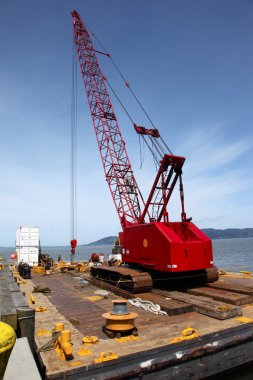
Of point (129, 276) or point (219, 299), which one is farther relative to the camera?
point (129, 276)

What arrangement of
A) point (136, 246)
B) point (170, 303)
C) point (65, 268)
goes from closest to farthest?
point (170, 303)
point (136, 246)
point (65, 268)

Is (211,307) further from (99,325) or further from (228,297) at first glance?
(99,325)

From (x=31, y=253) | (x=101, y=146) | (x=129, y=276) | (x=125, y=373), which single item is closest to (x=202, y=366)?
(x=125, y=373)

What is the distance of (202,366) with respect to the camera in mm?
7395

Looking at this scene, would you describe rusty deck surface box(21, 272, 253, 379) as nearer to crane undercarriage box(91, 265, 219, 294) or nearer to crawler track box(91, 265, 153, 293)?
crawler track box(91, 265, 153, 293)

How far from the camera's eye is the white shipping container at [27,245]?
27.0 meters

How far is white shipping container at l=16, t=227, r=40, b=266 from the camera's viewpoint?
1063 inches

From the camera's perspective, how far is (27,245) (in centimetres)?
2723

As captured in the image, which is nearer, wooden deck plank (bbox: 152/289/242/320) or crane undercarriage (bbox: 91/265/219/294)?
wooden deck plank (bbox: 152/289/242/320)

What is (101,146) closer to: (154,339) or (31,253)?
(31,253)

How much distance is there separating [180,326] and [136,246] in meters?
6.68

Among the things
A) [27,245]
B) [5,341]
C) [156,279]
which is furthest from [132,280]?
[27,245]

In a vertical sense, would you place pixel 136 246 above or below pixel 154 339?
above

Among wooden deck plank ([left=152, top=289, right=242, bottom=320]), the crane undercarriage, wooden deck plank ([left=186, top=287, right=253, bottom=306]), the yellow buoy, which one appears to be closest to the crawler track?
the crane undercarriage
